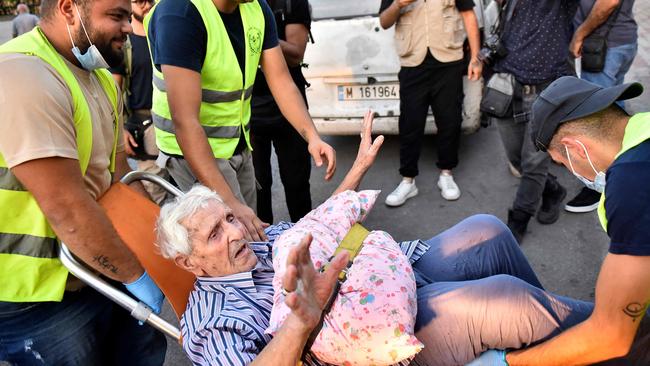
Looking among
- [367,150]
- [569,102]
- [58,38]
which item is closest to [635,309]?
[569,102]

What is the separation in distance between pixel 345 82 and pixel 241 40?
1973 millimetres

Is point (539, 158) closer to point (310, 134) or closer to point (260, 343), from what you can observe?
point (310, 134)

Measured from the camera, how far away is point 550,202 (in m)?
3.66

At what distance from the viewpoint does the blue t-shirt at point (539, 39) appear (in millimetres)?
3125

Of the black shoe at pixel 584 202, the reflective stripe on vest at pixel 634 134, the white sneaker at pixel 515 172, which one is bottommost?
the white sneaker at pixel 515 172

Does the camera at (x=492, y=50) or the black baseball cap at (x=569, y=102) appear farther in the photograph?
the camera at (x=492, y=50)

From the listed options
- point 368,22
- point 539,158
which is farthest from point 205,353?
point 368,22

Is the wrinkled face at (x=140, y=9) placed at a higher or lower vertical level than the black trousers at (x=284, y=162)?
higher

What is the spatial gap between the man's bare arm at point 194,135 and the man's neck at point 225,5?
1.13 feet

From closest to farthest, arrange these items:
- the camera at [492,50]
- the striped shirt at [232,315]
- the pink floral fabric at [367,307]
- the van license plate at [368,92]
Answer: the pink floral fabric at [367,307]
the striped shirt at [232,315]
the camera at [492,50]
the van license plate at [368,92]

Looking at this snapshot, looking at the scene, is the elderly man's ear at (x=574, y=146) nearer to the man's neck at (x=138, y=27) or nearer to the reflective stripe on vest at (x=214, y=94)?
the reflective stripe on vest at (x=214, y=94)

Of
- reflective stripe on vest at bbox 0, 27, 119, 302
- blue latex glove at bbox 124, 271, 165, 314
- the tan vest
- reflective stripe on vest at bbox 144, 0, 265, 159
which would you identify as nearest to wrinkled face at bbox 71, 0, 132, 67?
reflective stripe on vest at bbox 0, 27, 119, 302

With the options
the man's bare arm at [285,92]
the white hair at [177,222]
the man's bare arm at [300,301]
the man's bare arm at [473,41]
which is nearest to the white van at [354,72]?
the man's bare arm at [473,41]

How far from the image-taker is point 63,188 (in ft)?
4.95
